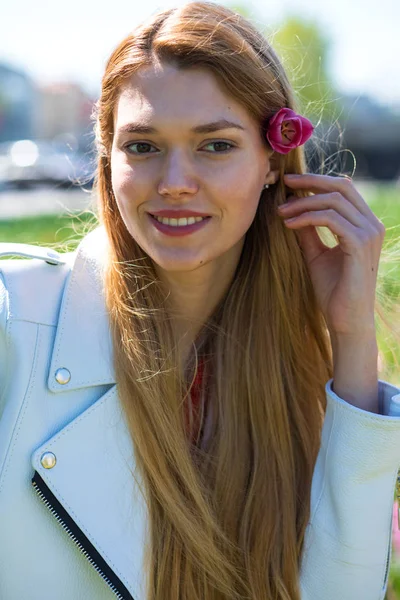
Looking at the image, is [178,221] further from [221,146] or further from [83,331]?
[83,331]

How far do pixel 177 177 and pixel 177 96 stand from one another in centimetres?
24

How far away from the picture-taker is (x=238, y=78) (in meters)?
2.62

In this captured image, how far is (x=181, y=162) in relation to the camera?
2553mm

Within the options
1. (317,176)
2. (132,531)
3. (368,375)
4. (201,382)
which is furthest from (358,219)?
(132,531)

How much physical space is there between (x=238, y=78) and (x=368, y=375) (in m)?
1.04

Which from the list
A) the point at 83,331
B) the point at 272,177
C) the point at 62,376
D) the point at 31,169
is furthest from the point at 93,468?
the point at 31,169

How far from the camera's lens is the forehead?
2.54 meters

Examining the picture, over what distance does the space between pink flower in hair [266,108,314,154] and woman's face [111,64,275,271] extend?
9cm

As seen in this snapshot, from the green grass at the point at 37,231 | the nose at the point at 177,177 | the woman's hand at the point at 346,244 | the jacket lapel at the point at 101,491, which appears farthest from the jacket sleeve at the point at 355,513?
the green grass at the point at 37,231

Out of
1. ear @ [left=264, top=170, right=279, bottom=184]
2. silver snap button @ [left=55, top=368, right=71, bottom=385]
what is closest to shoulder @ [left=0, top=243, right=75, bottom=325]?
silver snap button @ [left=55, top=368, right=71, bottom=385]

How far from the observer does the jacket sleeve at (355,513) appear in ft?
8.59

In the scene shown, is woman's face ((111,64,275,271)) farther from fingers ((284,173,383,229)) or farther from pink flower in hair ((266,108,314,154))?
fingers ((284,173,383,229))

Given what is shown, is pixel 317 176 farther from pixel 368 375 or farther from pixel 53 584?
pixel 53 584

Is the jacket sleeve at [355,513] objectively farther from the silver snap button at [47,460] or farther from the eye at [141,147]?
the eye at [141,147]
